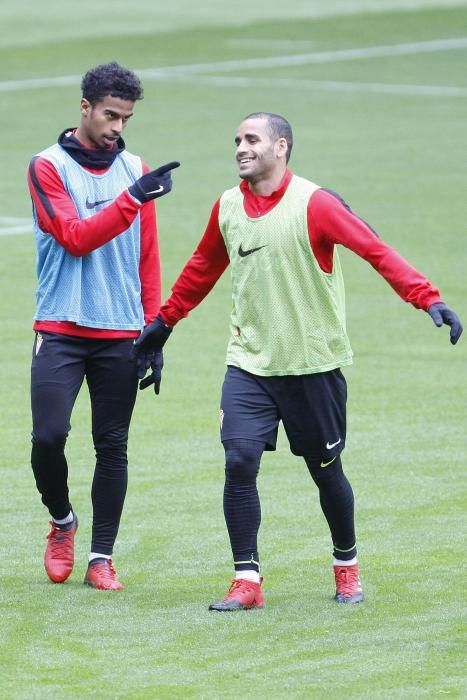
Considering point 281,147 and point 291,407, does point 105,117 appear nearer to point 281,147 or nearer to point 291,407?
point 281,147

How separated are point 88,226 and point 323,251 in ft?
3.31

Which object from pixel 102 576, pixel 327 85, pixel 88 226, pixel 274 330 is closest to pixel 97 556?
pixel 102 576

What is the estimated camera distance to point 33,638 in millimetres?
6941

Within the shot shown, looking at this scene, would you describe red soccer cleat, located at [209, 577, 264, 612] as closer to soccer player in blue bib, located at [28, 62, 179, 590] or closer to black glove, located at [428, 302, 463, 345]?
soccer player in blue bib, located at [28, 62, 179, 590]

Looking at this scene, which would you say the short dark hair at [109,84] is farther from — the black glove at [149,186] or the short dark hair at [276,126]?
the short dark hair at [276,126]

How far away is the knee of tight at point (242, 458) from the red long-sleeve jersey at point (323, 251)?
715 mm

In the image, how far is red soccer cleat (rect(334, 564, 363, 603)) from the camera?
298 inches

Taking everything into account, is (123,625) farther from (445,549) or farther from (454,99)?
(454,99)

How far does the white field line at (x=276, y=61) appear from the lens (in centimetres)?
3244

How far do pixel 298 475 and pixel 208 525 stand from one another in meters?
1.33

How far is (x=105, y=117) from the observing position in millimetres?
7594

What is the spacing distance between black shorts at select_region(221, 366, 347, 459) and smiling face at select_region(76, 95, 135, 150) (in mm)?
1198

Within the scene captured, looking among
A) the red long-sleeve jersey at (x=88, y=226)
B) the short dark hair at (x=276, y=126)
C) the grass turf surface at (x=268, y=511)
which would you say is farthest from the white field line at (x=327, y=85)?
the short dark hair at (x=276, y=126)

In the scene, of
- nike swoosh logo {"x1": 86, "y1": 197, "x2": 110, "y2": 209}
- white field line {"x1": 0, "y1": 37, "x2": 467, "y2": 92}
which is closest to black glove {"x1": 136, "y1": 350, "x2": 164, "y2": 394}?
nike swoosh logo {"x1": 86, "y1": 197, "x2": 110, "y2": 209}
